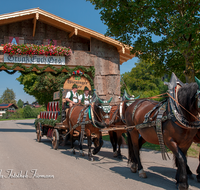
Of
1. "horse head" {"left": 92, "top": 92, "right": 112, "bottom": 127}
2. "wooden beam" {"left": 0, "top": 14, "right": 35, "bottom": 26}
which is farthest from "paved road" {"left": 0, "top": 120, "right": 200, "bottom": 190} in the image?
"wooden beam" {"left": 0, "top": 14, "right": 35, "bottom": 26}

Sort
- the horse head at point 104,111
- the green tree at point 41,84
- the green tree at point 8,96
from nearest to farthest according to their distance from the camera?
the horse head at point 104,111
the green tree at point 41,84
the green tree at point 8,96

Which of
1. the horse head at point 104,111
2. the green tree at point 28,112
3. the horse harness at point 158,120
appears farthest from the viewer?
the green tree at point 28,112

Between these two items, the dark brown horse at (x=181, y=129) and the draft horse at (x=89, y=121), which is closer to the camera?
the dark brown horse at (x=181, y=129)

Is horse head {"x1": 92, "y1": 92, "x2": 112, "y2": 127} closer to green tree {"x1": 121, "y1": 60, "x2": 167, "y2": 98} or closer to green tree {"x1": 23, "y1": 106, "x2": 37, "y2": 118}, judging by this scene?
green tree {"x1": 121, "y1": 60, "x2": 167, "y2": 98}

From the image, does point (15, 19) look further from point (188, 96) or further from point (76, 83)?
point (188, 96)

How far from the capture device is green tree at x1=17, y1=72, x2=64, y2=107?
24291 millimetres

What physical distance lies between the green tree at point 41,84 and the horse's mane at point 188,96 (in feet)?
66.9

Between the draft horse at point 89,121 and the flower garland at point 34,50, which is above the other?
the flower garland at point 34,50

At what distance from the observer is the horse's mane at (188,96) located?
4.09 m

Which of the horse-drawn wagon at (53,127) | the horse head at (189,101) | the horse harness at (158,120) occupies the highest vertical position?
the horse head at (189,101)

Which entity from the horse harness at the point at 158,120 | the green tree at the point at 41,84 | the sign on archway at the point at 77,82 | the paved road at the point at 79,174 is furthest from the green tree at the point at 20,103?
the horse harness at the point at 158,120

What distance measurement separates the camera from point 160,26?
30.3 feet

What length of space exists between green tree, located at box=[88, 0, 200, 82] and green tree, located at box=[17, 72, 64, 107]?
49.6ft

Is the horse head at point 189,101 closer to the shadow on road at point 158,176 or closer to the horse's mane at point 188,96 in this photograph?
the horse's mane at point 188,96
